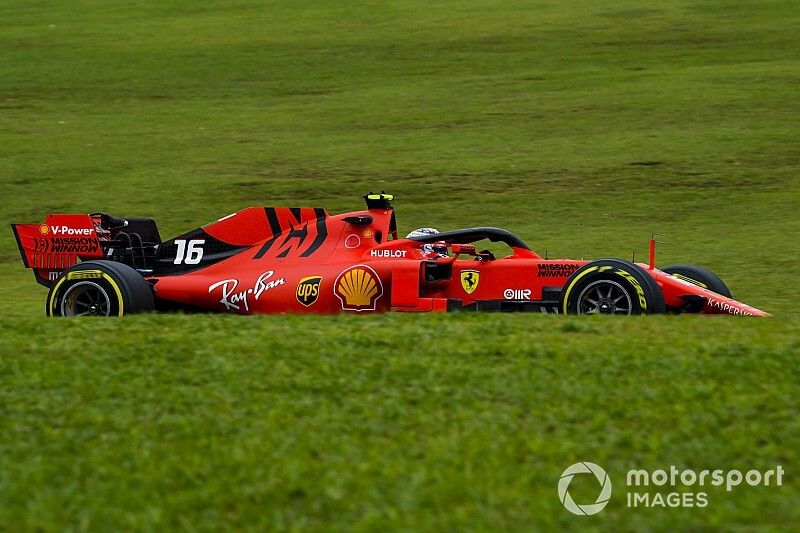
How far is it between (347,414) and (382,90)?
22.4m

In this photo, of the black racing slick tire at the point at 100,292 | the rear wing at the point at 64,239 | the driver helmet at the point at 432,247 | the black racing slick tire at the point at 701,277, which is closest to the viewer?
the black racing slick tire at the point at 100,292

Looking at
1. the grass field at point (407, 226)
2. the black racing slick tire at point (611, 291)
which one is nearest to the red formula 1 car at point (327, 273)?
the black racing slick tire at point (611, 291)

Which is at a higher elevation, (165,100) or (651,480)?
(165,100)

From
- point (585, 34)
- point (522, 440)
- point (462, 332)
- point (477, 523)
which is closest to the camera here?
point (477, 523)

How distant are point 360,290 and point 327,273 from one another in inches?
13.7

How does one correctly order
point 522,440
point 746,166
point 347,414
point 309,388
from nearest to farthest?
point 522,440, point 347,414, point 309,388, point 746,166

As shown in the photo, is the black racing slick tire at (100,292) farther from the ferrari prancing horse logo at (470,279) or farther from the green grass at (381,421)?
the ferrari prancing horse logo at (470,279)

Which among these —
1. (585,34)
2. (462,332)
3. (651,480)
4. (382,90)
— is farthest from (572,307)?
(585,34)

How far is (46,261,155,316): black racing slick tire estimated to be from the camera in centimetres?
1029

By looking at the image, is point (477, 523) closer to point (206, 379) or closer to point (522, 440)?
point (522, 440)

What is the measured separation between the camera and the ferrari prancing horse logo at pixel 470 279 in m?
10.3

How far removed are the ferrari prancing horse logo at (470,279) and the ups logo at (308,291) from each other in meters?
1.24

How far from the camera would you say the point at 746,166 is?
20.0 meters

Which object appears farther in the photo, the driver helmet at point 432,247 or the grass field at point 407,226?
the driver helmet at point 432,247
